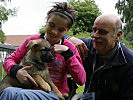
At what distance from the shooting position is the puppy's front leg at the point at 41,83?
12.0 ft

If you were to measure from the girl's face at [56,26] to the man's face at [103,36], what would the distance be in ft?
1.65

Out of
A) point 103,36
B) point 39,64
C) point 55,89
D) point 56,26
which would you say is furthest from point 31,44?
point 103,36

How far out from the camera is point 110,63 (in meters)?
4.12

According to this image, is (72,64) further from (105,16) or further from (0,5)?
(0,5)

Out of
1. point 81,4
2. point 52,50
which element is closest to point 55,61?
point 52,50

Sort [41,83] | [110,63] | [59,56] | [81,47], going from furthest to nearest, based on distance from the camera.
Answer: [81,47] → [110,63] → [59,56] → [41,83]

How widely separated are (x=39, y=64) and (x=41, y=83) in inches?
10.0

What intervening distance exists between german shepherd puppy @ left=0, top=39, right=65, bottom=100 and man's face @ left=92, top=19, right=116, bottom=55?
2.10ft

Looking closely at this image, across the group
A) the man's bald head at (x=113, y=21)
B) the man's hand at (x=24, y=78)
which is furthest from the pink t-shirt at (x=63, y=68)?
the man's bald head at (x=113, y=21)

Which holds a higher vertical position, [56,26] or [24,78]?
[56,26]

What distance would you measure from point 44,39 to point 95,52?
2.60ft

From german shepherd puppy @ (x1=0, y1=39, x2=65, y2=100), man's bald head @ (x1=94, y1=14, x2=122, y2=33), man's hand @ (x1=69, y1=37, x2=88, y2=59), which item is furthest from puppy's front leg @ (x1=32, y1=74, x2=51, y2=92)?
man's bald head @ (x1=94, y1=14, x2=122, y2=33)

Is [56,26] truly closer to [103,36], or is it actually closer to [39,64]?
[39,64]

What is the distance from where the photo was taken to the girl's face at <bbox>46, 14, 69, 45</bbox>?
12.3ft
